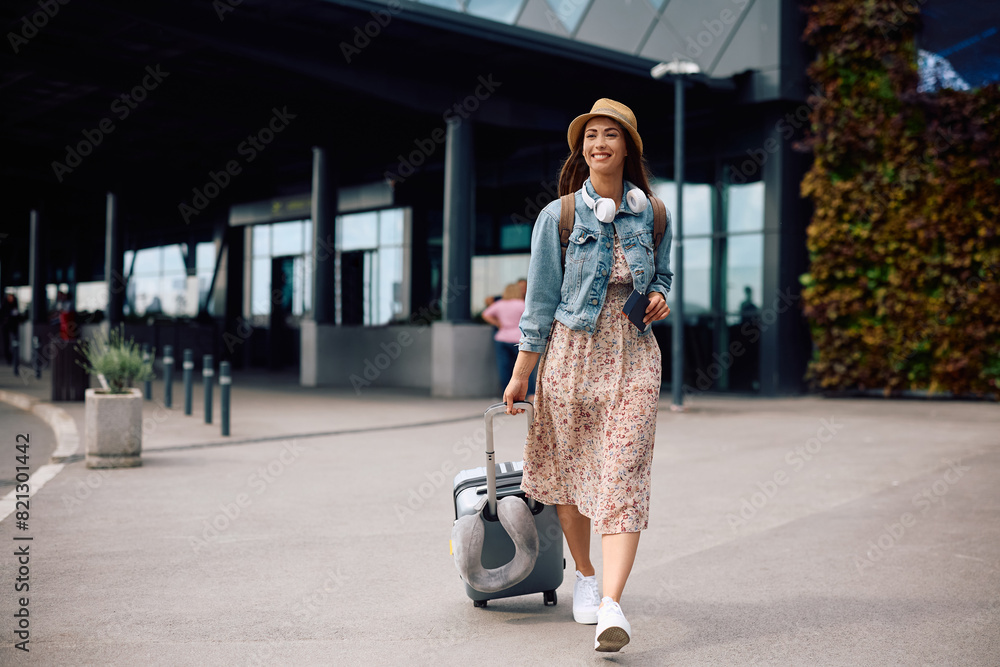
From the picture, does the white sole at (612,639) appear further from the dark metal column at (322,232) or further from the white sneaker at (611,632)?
the dark metal column at (322,232)

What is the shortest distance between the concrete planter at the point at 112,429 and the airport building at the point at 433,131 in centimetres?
627

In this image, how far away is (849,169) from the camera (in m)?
15.6

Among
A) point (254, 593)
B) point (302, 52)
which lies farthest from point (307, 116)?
point (254, 593)

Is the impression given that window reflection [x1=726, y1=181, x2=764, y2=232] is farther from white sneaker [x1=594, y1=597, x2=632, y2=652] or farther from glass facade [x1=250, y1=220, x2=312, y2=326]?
white sneaker [x1=594, y1=597, x2=632, y2=652]

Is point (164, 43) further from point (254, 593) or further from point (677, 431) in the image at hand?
point (254, 593)

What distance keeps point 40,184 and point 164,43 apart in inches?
597

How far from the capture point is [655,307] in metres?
3.67
